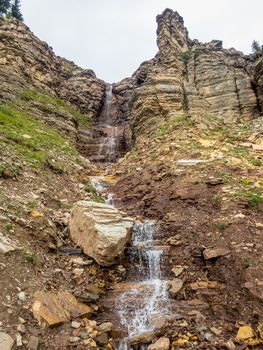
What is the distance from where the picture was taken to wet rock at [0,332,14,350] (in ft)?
20.6

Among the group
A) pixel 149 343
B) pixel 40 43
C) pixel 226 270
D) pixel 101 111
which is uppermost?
pixel 40 43

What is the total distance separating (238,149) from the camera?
18844mm

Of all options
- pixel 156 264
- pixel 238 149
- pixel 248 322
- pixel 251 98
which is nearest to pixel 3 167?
pixel 156 264

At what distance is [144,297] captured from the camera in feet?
30.7

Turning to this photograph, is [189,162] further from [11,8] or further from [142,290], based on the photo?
[11,8]

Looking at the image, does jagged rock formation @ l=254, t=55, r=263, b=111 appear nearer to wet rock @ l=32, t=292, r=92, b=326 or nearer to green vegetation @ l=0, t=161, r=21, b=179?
green vegetation @ l=0, t=161, r=21, b=179

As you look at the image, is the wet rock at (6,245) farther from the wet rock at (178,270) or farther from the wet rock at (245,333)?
the wet rock at (245,333)

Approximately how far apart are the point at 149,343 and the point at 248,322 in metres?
2.55

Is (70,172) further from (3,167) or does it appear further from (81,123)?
(81,123)

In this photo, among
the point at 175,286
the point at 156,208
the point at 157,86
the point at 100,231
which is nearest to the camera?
the point at 175,286

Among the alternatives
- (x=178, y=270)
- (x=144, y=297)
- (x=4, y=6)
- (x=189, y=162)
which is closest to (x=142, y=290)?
(x=144, y=297)

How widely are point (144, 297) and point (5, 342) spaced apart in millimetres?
4219

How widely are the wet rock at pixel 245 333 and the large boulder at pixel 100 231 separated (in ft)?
14.0

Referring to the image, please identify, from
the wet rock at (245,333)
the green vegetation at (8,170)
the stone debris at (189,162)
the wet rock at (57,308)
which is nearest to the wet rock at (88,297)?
the wet rock at (57,308)
